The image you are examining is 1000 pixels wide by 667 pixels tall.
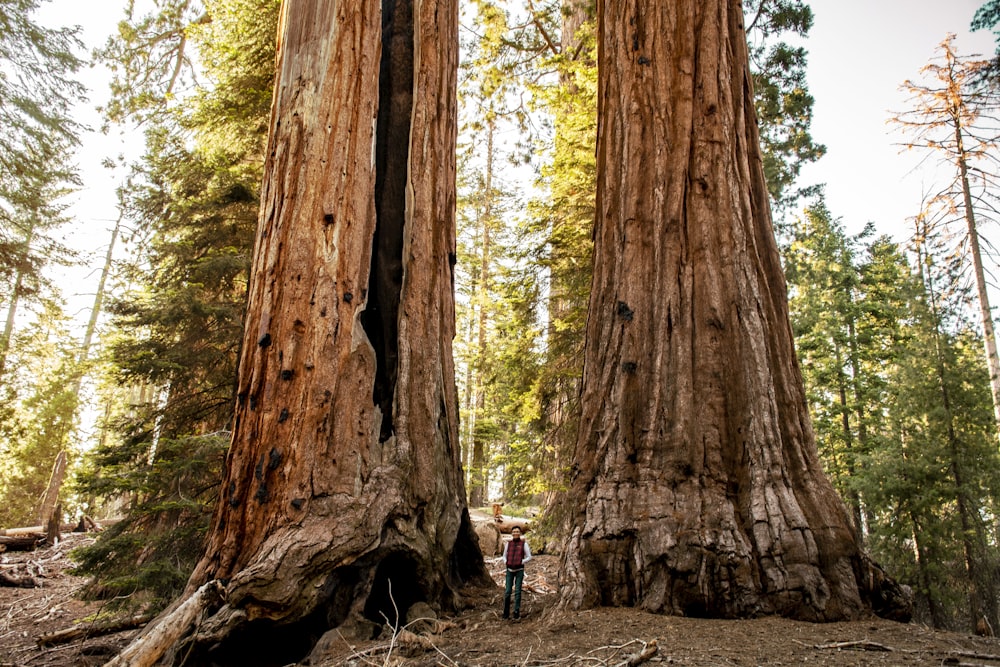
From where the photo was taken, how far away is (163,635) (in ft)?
11.5

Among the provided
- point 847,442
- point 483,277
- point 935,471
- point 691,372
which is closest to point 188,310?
point 691,372

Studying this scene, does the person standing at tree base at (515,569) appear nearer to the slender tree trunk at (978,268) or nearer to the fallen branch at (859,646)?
the fallen branch at (859,646)

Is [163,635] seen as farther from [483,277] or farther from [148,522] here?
[483,277]

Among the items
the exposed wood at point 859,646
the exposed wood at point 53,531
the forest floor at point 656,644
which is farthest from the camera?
the exposed wood at point 53,531

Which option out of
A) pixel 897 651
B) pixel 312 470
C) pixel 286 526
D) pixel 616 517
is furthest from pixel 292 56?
pixel 897 651

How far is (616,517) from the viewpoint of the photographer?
436 centimetres

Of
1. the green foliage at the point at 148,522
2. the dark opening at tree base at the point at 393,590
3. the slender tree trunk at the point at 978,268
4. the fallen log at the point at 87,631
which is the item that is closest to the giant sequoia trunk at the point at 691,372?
the dark opening at tree base at the point at 393,590

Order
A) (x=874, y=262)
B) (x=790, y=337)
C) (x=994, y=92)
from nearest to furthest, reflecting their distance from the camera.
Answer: (x=790, y=337), (x=994, y=92), (x=874, y=262)

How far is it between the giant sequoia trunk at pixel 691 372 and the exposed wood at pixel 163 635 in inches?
96.3

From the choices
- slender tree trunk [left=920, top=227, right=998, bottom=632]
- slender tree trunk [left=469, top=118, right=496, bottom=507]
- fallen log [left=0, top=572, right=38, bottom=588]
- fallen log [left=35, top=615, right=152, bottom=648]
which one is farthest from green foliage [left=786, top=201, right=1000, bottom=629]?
fallen log [left=0, top=572, right=38, bottom=588]

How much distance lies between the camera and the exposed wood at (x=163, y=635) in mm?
3422

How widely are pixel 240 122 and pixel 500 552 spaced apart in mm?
8717

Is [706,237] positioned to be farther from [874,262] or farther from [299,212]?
[874,262]

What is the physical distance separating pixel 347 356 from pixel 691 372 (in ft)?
8.94
